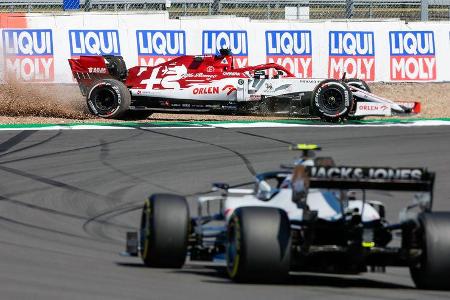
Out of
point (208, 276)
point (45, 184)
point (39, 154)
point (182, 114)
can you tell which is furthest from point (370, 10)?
point (208, 276)

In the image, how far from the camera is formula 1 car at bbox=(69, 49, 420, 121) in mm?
21844

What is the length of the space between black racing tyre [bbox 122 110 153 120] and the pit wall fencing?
2055 millimetres

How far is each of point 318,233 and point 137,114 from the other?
50.1 feet

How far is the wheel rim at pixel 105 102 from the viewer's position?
72.6ft

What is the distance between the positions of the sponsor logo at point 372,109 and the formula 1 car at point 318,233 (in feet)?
41.7

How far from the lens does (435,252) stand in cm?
767

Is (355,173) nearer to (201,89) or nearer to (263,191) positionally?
(263,191)

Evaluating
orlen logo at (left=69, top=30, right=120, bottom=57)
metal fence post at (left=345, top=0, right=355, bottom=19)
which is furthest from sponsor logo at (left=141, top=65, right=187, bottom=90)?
metal fence post at (left=345, top=0, right=355, bottom=19)

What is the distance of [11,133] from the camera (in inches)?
774

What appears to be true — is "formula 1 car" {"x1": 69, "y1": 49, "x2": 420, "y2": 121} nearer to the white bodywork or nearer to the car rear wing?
the white bodywork

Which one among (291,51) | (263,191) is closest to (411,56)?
(291,51)

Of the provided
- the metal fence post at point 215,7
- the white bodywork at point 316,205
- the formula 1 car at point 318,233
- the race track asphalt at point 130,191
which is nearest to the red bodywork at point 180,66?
the race track asphalt at point 130,191

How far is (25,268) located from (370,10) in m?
19.5

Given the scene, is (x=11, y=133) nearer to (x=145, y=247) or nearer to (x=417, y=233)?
(x=145, y=247)
